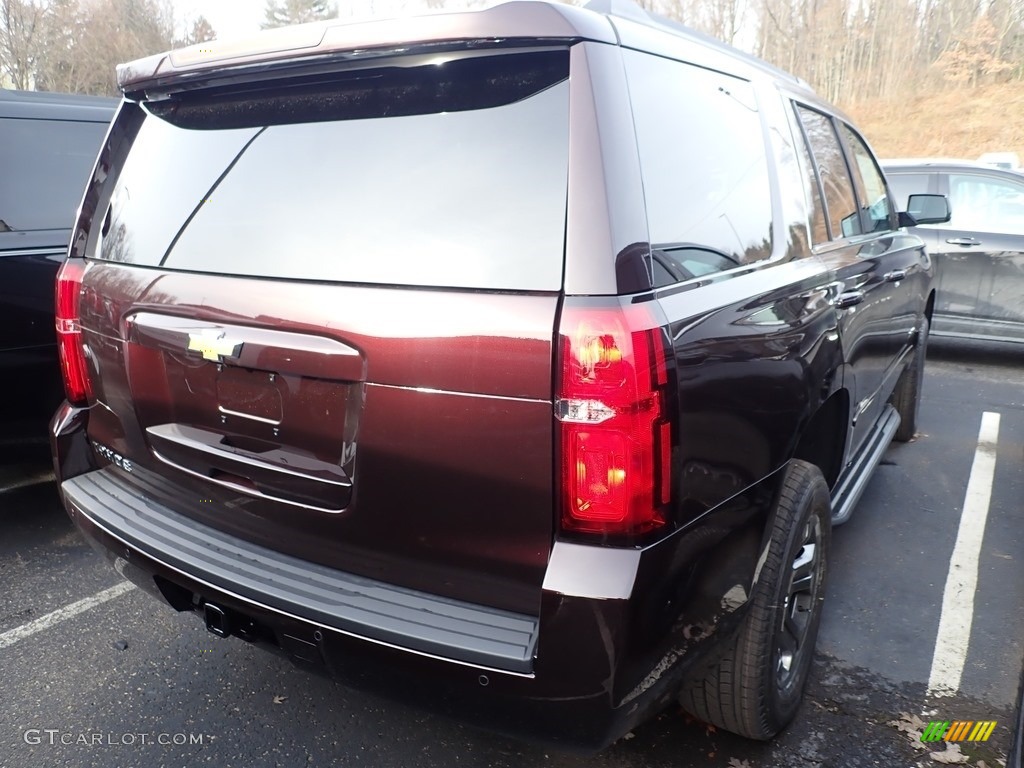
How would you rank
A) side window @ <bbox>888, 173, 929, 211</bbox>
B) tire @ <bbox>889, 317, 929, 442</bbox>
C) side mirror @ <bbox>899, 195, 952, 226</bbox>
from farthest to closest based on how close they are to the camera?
side window @ <bbox>888, 173, 929, 211</bbox> → tire @ <bbox>889, 317, 929, 442</bbox> → side mirror @ <bbox>899, 195, 952, 226</bbox>

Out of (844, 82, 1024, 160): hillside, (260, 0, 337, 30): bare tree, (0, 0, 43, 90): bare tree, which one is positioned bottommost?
(844, 82, 1024, 160): hillside

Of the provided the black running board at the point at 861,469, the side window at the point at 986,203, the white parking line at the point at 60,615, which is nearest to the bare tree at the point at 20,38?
the side window at the point at 986,203

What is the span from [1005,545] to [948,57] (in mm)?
36225

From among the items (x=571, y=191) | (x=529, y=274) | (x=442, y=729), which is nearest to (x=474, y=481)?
(x=529, y=274)

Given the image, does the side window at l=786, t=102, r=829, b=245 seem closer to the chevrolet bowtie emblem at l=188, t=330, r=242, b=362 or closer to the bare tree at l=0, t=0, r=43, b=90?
the chevrolet bowtie emblem at l=188, t=330, r=242, b=362

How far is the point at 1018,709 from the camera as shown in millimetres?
2582

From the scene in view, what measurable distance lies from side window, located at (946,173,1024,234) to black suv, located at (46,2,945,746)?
580 cm

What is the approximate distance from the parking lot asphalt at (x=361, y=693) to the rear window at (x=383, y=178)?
1225 mm

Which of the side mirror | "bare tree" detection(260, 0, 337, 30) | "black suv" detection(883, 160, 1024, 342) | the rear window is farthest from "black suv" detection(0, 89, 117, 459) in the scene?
"bare tree" detection(260, 0, 337, 30)

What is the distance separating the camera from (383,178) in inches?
74.2

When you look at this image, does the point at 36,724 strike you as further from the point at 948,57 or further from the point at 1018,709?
the point at 948,57

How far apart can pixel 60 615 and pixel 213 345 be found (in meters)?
1.87

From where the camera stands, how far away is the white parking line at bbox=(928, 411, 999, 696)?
281 centimetres

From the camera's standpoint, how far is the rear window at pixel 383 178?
5.54 ft
